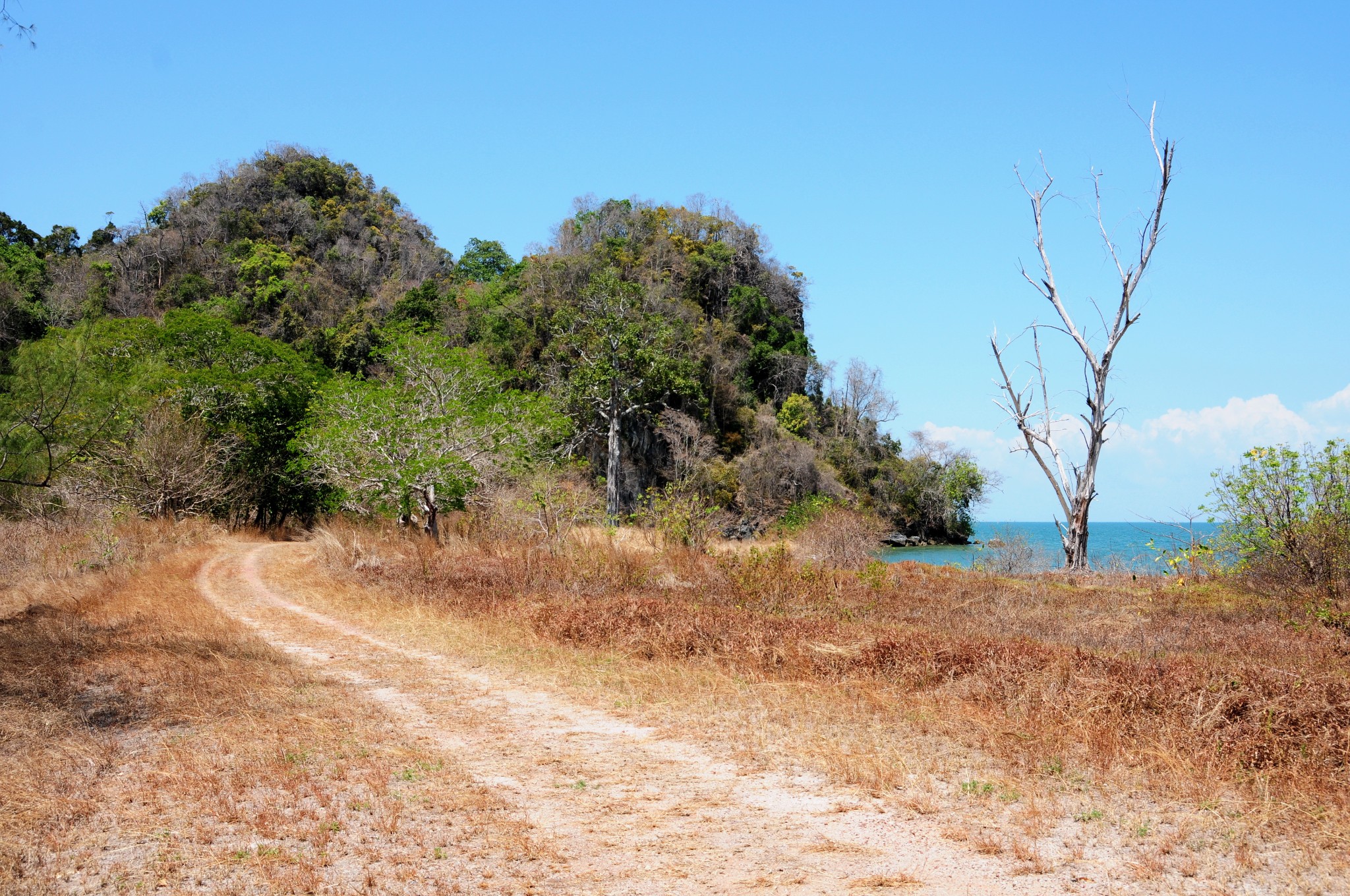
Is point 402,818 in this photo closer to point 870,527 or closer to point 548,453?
point 870,527

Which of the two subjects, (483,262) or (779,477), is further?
(483,262)

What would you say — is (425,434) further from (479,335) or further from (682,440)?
(479,335)

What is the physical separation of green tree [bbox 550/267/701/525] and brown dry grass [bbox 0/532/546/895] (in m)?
34.4

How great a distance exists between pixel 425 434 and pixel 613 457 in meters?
19.8

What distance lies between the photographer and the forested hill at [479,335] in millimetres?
39125

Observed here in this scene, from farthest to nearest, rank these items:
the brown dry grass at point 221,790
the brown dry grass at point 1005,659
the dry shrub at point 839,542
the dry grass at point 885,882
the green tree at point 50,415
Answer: the dry shrub at point 839,542 < the green tree at point 50,415 < the brown dry grass at point 1005,659 < the brown dry grass at point 221,790 < the dry grass at point 885,882

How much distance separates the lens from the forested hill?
128 ft

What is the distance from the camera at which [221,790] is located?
250 inches

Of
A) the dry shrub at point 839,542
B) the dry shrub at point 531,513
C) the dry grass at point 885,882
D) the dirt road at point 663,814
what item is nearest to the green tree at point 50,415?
the dirt road at point 663,814

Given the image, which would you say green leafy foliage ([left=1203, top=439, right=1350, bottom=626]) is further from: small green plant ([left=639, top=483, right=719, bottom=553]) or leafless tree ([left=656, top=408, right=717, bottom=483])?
leafless tree ([left=656, top=408, right=717, bottom=483])

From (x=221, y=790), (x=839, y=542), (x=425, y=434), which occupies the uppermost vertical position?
(x=425, y=434)

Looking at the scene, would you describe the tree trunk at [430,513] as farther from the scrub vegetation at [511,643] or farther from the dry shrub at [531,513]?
the dry shrub at [531,513]

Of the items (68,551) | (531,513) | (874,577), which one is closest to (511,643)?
(874,577)

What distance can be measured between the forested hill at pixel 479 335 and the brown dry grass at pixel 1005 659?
10.9m
